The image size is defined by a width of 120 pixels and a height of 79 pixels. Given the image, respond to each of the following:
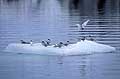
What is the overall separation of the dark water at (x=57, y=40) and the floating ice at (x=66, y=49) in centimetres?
14

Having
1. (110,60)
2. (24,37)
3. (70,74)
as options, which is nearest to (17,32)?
(24,37)

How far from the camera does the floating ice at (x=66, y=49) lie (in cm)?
626

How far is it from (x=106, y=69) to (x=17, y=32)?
11.2 ft

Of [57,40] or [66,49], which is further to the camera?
[57,40]

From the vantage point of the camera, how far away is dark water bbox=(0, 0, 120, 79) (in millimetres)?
5176

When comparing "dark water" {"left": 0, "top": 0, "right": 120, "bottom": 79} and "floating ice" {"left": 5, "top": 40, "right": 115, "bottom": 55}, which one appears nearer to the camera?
"dark water" {"left": 0, "top": 0, "right": 120, "bottom": 79}

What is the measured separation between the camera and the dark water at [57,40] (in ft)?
17.0

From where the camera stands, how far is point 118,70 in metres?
5.26

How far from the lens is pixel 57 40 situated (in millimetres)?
7434

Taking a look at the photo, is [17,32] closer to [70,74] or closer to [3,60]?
[3,60]

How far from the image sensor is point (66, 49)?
6332mm

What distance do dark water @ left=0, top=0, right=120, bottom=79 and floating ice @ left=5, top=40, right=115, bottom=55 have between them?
0.14 metres

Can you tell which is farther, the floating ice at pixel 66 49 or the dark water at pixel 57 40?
the floating ice at pixel 66 49

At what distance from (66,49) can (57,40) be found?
111cm
